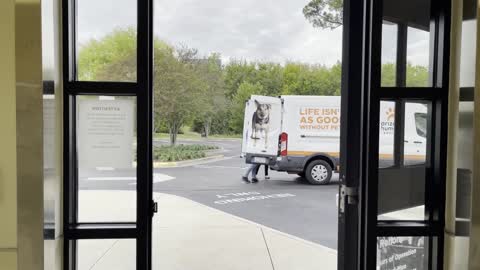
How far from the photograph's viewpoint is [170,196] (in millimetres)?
6719

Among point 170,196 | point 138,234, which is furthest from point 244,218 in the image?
point 138,234

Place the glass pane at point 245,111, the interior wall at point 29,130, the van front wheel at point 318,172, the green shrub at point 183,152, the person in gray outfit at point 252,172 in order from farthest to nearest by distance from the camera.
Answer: the green shrub at point 183,152, the person in gray outfit at point 252,172, the van front wheel at point 318,172, the glass pane at point 245,111, the interior wall at point 29,130

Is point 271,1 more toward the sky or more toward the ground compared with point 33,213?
more toward the sky

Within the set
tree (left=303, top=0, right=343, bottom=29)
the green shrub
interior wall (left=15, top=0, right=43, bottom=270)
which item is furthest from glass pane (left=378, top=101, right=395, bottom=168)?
the green shrub

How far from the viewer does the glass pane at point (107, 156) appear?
1427 millimetres

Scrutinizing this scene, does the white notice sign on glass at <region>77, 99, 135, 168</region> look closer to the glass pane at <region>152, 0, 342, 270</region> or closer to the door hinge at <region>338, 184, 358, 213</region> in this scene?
the door hinge at <region>338, 184, 358, 213</region>

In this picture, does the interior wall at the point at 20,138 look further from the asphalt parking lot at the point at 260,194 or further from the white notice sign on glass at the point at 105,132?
the asphalt parking lot at the point at 260,194

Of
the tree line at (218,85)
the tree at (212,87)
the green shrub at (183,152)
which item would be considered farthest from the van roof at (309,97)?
the green shrub at (183,152)

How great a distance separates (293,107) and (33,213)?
21.6ft

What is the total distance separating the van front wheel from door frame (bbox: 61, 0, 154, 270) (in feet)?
20.8

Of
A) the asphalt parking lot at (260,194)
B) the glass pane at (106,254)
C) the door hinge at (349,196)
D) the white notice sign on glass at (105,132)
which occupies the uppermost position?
the white notice sign on glass at (105,132)

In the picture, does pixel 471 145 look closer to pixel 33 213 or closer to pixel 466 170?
pixel 466 170

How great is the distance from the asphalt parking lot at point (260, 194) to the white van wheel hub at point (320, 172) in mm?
207

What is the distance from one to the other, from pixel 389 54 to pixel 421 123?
34 cm
